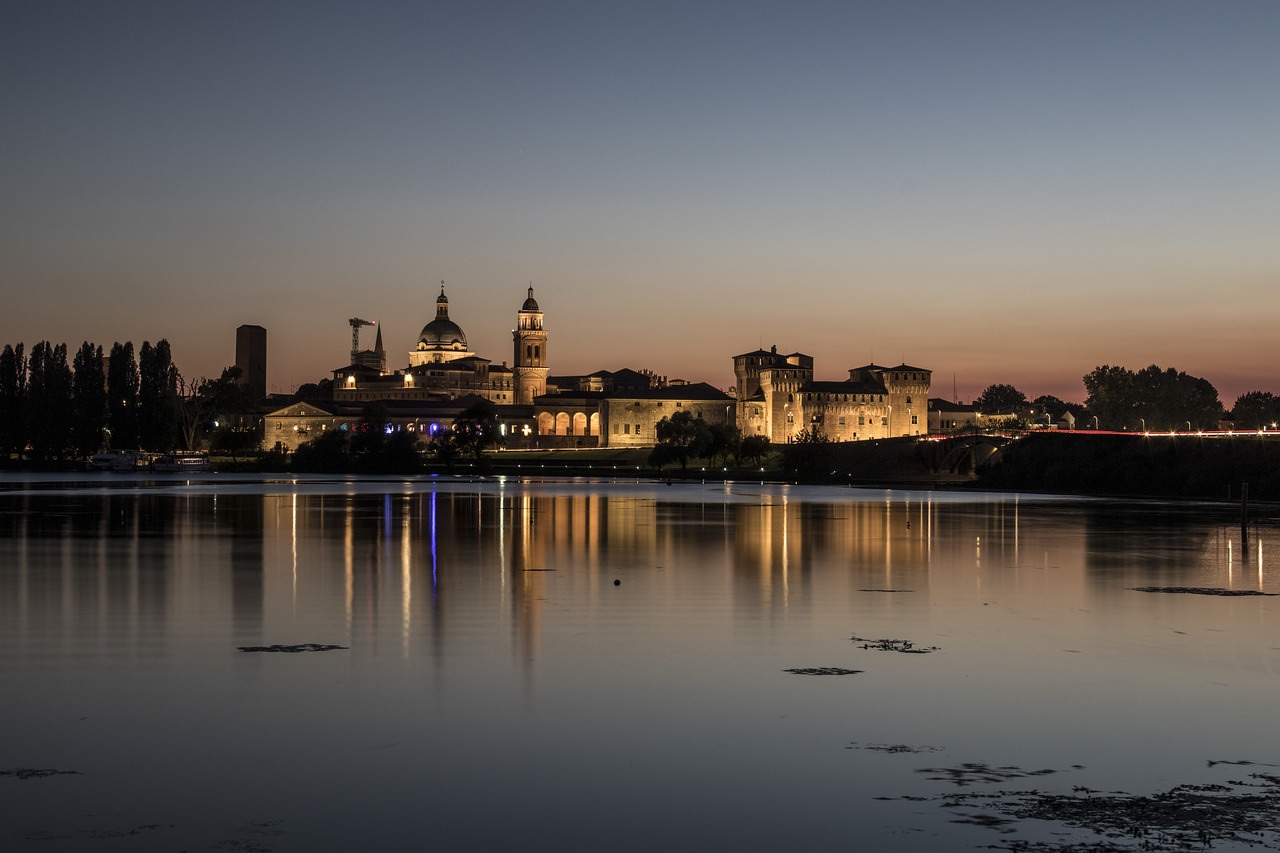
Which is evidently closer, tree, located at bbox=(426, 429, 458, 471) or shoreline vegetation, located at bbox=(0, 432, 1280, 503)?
shoreline vegetation, located at bbox=(0, 432, 1280, 503)

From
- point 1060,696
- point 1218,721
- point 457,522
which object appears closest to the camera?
point 1218,721

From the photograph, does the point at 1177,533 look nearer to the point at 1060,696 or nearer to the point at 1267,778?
the point at 1060,696

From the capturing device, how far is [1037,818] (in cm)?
724

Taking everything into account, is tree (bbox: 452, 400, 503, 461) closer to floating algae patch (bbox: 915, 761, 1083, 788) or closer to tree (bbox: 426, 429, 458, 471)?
tree (bbox: 426, 429, 458, 471)

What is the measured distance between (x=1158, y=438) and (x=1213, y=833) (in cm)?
6091

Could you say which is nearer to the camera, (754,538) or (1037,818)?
(1037,818)

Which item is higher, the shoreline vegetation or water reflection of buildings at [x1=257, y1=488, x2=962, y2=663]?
the shoreline vegetation

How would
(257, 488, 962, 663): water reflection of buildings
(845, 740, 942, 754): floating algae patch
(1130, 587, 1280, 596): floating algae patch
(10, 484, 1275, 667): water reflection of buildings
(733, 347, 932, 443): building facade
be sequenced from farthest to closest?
(733, 347, 932, 443): building facade < (1130, 587, 1280, 596): floating algae patch < (257, 488, 962, 663): water reflection of buildings < (10, 484, 1275, 667): water reflection of buildings < (845, 740, 942, 754): floating algae patch

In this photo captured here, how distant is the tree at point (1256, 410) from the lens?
153 metres

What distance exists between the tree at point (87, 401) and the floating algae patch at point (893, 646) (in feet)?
296

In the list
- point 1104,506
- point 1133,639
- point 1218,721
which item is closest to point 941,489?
point 1104,506

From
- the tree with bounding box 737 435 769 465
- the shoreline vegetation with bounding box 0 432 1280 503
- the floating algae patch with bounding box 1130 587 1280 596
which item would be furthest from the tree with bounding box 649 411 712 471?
the floating algae patch with bounding box 1130 587 1280 596

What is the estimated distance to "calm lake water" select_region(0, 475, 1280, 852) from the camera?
735cm

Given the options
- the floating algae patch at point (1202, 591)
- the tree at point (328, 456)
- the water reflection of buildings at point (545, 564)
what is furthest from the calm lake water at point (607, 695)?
the tree at point (328, 456)
